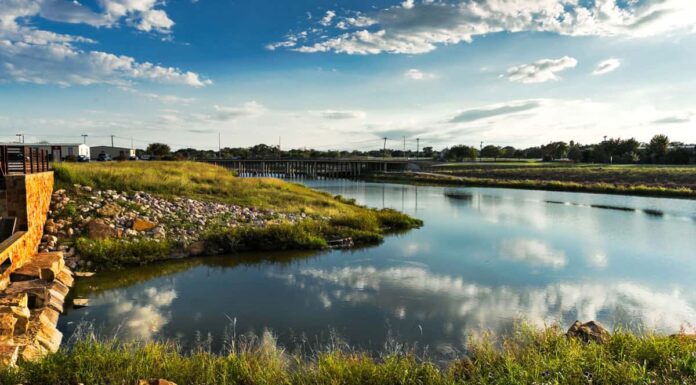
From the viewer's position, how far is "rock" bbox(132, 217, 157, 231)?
2008 centimetres

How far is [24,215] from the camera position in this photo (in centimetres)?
1501

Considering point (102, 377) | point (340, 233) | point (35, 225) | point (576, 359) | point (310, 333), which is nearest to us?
point (102, 377)

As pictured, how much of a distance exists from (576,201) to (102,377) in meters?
51.7

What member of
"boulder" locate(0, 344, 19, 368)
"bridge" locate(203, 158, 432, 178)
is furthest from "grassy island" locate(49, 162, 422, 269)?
"bridge" locate(203, 158, 432, 178)

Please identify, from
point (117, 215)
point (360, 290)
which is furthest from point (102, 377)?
point (117, 215)

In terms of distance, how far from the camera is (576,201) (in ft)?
160

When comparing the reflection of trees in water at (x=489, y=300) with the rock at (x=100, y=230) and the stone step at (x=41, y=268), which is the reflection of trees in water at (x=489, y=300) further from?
the rock at (x=100, y=230)

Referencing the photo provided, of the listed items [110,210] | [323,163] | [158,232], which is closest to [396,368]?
[158,232]

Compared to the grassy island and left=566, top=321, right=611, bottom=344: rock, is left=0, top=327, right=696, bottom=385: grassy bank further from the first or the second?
the grassy island

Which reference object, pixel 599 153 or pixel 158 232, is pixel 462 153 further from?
pixel 158 232

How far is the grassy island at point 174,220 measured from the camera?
18.3m

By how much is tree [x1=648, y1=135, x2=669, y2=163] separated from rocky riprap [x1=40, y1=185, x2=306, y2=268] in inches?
4195

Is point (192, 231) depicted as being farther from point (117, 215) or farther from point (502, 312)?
point (502, 312)

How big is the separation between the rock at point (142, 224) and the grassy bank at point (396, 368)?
500 inches
